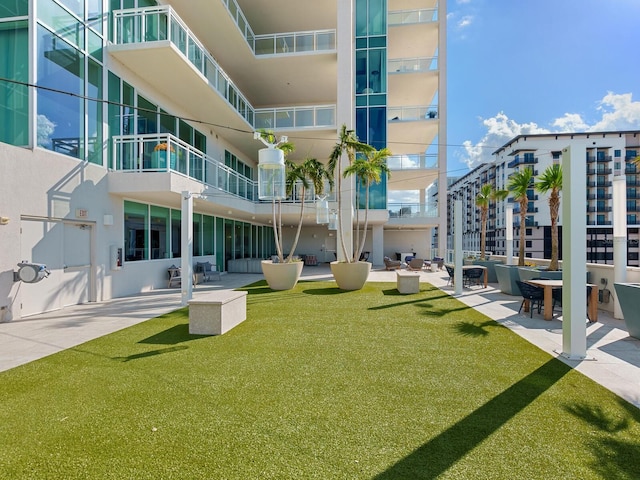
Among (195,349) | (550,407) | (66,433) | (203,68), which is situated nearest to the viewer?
(66,433)

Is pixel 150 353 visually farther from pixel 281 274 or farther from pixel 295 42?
pixel 295 42

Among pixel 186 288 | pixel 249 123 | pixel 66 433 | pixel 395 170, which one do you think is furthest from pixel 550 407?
pixel 395 170

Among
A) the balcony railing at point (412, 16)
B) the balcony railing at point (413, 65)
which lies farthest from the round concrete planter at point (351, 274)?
the balcony railing at point (412, 16)

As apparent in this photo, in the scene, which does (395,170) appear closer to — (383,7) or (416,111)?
(416,111)

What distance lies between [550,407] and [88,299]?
1059cm

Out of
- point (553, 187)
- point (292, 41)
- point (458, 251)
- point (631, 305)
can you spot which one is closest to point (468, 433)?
point (631, 305)

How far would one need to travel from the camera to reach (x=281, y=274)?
37.4 ft

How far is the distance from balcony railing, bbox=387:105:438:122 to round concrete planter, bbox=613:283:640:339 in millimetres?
17697

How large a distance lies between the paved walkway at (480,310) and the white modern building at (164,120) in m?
1.02

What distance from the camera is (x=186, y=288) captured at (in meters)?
9.02

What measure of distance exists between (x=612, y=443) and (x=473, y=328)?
12.3ft

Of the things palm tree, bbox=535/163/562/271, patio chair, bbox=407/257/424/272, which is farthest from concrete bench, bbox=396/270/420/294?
patio chair, bbox=407/257/424/272

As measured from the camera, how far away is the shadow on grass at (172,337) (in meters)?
5.74

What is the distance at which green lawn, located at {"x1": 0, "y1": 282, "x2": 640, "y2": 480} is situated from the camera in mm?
2568
